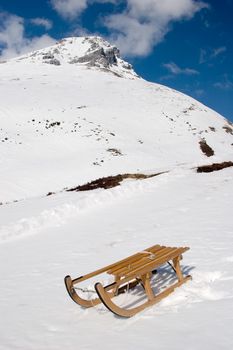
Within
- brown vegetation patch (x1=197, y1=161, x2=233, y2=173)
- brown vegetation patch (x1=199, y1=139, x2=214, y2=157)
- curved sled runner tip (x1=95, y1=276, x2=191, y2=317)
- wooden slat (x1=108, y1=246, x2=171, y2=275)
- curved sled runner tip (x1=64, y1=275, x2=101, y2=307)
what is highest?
brown vegetation patch (x1=199, y1=139, x2=214, y2=157)

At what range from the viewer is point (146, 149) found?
43.8 meters

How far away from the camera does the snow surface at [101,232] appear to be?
6.37m

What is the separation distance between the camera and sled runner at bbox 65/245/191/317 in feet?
21.3

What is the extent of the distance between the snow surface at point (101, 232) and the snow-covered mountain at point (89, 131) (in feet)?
0.70

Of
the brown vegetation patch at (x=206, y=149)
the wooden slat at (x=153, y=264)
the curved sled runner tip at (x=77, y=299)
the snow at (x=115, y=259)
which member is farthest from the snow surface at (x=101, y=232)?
the brown vegetation patch at (x=206, y=149)

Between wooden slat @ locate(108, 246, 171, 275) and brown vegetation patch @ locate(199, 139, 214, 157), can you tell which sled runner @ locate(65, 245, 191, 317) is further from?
brown vegetation patch @ locate(199, 139, 214, 157)

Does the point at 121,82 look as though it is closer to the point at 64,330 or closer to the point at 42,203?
the point at 42,203

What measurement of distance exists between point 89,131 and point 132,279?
1559 inches

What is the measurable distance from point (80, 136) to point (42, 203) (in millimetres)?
23618

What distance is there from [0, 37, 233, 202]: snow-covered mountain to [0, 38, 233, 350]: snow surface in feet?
0.70

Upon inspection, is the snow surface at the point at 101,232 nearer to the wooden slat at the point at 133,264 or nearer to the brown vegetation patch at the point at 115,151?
the brown vegetation patch at the point at 115,151

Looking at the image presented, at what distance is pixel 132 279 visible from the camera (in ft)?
23.1

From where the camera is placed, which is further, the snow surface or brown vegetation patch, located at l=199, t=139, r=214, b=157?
brown vegetation patch, located at l=199, t=139, r=214, b=157

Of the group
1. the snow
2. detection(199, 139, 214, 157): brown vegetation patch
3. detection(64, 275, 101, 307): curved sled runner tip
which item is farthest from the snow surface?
detection(199, 139, 214, 157): brown vegetation patch
